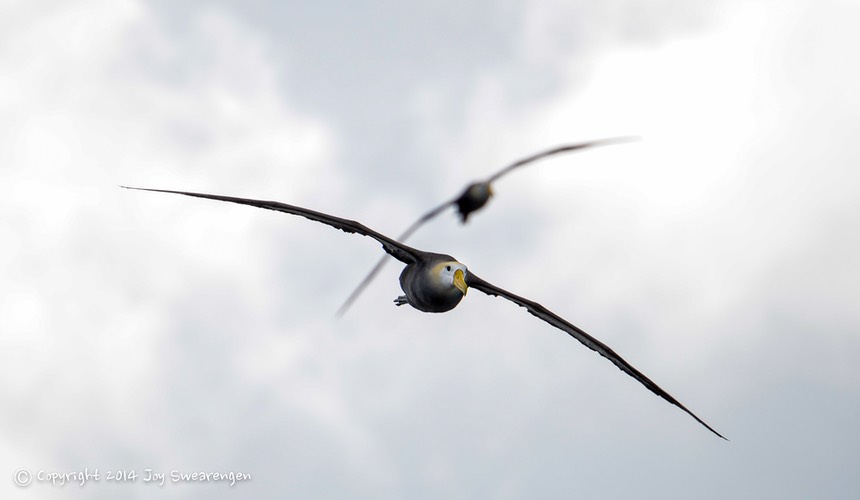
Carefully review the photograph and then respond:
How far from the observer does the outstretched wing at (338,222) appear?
17719 millimetres

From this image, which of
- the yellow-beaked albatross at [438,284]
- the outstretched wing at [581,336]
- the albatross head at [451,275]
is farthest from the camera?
the outstretched wing at [581,336]

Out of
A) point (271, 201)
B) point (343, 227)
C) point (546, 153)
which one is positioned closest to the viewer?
point (546, 153)

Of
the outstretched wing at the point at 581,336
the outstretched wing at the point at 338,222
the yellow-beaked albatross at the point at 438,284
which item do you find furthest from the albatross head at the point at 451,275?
the outstretched wing at the point at 581,336

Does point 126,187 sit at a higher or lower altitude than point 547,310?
lower

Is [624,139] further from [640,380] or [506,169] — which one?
[640,380]

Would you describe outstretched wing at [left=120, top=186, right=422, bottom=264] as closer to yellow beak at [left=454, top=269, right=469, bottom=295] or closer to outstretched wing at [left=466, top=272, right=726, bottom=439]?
yellow beak at [left=454, top=269, right=469, bottom=295]

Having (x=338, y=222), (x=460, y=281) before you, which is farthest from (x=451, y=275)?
(x=338, y=222)

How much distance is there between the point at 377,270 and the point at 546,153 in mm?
3264

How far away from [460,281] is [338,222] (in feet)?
9.18

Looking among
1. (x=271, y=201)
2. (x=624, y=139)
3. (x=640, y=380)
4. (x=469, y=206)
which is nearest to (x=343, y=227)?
(x=271, y=201)

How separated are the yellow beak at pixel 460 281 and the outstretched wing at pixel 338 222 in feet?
3.11

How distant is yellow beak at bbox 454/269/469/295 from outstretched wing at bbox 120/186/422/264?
0.95 metres

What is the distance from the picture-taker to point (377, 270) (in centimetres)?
1705

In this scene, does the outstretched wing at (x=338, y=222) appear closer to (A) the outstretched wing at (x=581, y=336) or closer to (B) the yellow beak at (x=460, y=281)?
(B) the yellow beak at (x=460, y=281)
